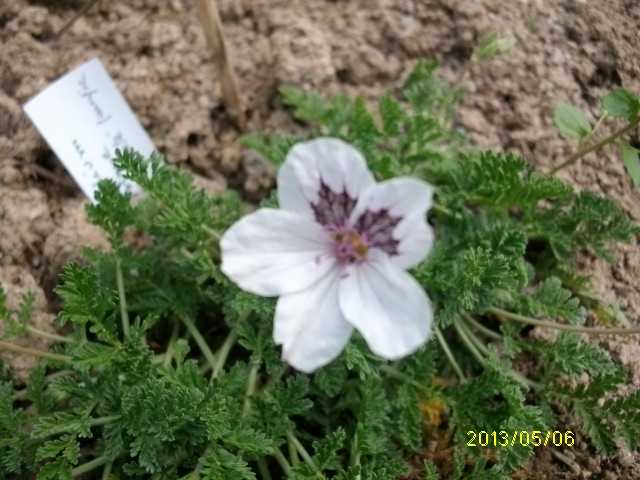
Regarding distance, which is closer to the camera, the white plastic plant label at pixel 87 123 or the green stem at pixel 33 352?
the green stem at pixel 33 352

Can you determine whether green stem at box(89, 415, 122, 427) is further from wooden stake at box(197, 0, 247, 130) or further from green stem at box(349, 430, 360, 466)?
wooden stake at box(197, 0, 247, 130)

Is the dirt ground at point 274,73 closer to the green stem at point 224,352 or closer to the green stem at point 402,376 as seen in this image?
the green stem at point 224,352

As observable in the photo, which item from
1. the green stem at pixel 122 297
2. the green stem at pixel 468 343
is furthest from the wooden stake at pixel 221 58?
the green stem at pixel 468 343

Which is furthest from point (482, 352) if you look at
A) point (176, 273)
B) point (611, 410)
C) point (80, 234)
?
point (80, 234)

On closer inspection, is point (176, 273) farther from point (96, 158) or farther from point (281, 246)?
point (281, 246)

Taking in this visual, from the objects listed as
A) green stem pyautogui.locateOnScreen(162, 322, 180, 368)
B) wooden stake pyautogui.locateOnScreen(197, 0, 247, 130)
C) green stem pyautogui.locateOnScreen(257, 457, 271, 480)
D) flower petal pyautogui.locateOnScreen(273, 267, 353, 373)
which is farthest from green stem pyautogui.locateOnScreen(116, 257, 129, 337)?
wooden stake pyautogui.locateOnScreen(197, 0, 247, 130)

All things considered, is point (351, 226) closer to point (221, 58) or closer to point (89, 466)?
point (89, 466)
